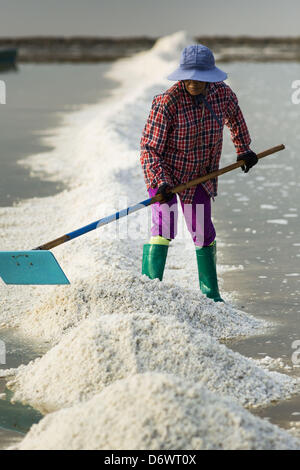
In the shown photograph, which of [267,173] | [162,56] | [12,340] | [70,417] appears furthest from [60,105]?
[162,56]

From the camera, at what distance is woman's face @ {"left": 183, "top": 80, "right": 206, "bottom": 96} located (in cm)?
440

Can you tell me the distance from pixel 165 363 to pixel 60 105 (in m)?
16.9

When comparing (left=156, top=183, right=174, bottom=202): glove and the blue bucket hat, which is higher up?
the blue bucket hat

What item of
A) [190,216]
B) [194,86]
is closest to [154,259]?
[190,216]

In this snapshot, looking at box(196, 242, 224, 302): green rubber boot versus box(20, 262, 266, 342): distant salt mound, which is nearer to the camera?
box(20, 262, 266, 342): distant salt mound

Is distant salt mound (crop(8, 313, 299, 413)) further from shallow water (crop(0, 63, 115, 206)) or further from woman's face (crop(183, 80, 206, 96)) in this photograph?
shallow water (crop(0, 63, 115, 206))

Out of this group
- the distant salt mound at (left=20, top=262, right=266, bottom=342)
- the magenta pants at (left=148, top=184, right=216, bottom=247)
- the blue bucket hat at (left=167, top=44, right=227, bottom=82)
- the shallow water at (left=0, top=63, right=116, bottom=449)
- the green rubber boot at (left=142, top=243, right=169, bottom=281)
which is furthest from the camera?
the green rubber boot at (left=142, top=243, right=169, bottom=281)

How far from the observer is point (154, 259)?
15.5ft

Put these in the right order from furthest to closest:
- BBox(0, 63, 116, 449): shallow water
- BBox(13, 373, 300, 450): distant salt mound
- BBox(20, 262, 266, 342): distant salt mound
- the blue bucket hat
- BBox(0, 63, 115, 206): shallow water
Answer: BBox(0, 63, 115, 206): shallow water → BBox(20, 262, 266, 342): distant salt mound → the blue bucket hat → BBox(0, 63, 116, 449): shallow water → BBox(13, 373, 300, 450): distant salt mound

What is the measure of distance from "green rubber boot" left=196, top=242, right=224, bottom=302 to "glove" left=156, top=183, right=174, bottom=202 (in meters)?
0.50

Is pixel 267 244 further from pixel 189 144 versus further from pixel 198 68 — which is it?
pixel 198 68

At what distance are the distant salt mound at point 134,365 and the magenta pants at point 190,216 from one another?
0.86m

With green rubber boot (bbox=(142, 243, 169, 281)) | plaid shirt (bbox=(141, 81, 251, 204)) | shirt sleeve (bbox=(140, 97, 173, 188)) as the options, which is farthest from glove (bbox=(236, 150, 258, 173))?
green rubber boot (bbox=(142, 243, 169, 281))

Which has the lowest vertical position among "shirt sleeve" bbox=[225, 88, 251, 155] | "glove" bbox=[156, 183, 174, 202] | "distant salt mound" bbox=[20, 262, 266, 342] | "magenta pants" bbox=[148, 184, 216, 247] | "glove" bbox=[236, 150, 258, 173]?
"distant salt mound" bbox=[20, 262, 266, 342]
